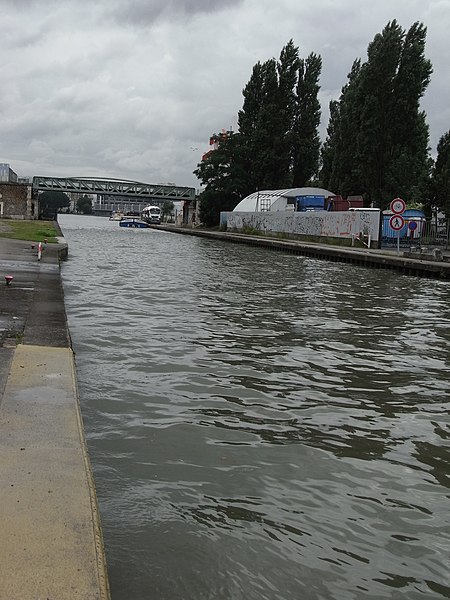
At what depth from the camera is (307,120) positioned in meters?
61.7

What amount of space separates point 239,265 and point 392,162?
23683 mm

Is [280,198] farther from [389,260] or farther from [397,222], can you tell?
[389,260]

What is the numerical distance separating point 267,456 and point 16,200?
85.8m

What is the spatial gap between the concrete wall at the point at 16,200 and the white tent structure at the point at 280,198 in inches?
1350

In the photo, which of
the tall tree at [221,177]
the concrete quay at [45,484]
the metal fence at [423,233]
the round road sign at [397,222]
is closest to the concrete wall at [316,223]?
the metal fence at [423,233]

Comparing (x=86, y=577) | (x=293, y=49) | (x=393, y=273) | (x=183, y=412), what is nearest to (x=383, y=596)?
(x=86, y=577)

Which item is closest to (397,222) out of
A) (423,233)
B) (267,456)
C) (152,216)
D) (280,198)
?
(423,233)

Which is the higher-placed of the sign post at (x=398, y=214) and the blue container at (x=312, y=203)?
the blue container at (x=312, y=203)

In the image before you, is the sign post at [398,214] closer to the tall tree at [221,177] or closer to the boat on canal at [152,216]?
the tall tree at [221,177]

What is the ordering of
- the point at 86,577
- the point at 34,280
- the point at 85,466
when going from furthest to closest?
the point at 34,280
the point at 85,466
the point at 86,577

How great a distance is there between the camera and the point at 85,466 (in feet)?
12.0

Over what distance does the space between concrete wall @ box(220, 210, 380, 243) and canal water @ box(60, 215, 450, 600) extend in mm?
25990

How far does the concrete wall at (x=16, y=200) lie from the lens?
84000 millimetres

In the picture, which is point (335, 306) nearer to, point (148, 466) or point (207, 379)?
point (207, 379)
